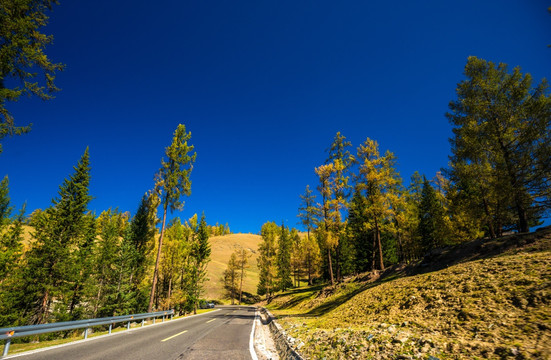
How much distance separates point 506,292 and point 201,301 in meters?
35.9

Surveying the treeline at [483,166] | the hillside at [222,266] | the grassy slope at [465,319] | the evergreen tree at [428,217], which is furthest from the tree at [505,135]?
the hillside at [222,266]

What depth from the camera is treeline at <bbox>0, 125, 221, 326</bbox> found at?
2066 cm

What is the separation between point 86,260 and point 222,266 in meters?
55.2

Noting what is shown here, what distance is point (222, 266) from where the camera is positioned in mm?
76875

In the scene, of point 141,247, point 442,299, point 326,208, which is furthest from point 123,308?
point 442,299

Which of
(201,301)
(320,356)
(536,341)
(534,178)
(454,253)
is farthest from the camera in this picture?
(201,301)

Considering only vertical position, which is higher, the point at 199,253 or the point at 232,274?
the point at 199,253

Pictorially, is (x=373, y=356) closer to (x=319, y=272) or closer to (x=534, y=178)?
(x=534, y=178)

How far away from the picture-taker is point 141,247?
29.9m

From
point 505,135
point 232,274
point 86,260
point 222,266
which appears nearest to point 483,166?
point 505,135

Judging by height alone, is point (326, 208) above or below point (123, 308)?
above

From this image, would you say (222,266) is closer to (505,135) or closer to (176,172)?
(176,172)

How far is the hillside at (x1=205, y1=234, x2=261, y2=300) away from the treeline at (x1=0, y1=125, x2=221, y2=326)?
90.5 feet

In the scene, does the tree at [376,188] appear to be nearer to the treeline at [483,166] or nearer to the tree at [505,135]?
the treeline at [483,166]
